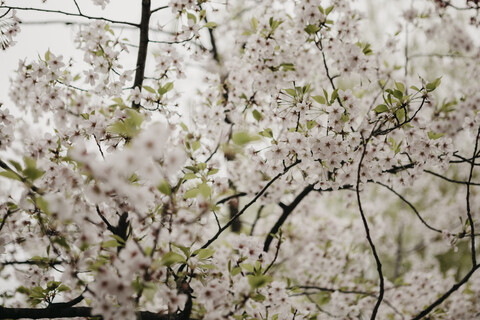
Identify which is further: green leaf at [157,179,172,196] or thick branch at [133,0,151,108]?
thick branch at [133,0,151,108]

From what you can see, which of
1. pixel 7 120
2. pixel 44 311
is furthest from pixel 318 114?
pixel 7 120

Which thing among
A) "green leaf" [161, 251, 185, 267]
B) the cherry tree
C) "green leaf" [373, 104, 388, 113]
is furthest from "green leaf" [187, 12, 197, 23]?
"green leaf" [161, 251, 185, 267]

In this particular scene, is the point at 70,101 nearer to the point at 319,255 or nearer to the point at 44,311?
the point at 44,311

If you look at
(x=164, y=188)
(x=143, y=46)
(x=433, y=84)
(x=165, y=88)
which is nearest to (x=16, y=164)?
(x=164, y=188)

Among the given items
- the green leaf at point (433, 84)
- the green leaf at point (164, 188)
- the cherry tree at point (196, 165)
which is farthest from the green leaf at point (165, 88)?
the green leaf at point (433, 84)

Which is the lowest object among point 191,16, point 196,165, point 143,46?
point 196,165

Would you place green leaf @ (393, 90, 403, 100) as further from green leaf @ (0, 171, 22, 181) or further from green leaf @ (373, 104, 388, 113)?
green leaf @ (0, 171, 22, 181)

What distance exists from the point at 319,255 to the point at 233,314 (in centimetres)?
366

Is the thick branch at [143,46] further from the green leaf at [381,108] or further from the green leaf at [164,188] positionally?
the green leaf at [381,108]

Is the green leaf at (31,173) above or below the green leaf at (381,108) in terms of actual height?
below

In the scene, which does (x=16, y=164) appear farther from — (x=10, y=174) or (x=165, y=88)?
(x=165, y=88)

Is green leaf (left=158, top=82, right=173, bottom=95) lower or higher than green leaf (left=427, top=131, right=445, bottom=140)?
lower

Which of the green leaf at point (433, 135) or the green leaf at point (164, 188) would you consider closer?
the green leaf at point (164, 188)

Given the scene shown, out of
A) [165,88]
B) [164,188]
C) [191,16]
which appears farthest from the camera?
[191,16]
